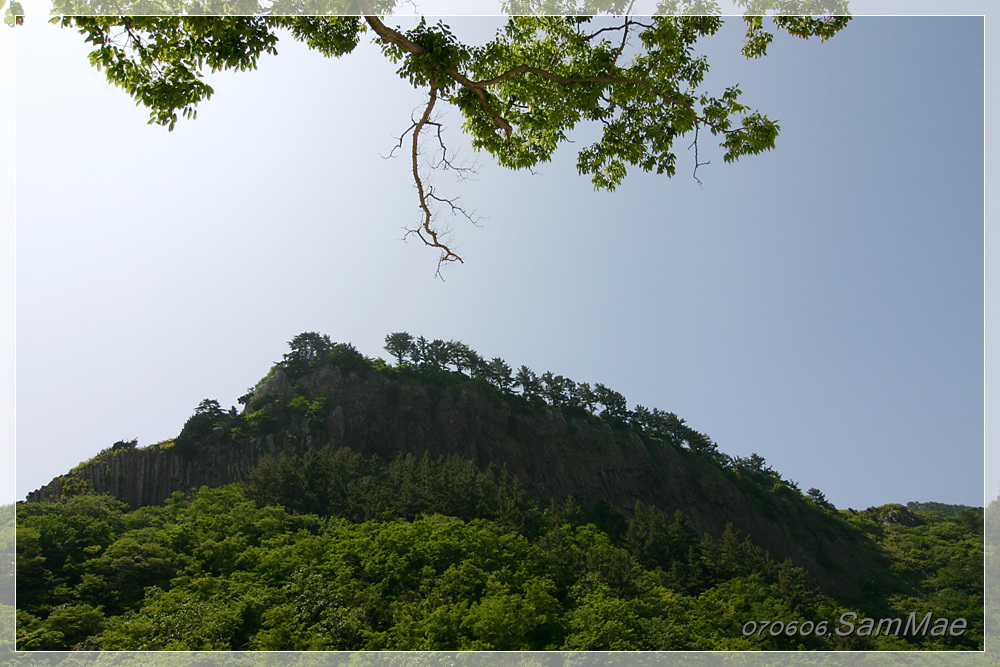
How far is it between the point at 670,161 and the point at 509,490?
17341 mm

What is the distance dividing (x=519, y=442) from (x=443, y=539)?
71.6 ft

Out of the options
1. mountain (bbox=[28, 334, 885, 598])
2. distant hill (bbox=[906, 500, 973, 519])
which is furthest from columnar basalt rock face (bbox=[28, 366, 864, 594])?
distant hill (bbox=[906, 500, 973, 519])

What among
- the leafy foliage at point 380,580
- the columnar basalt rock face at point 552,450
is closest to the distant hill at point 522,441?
the columnar basalt rock face at point 552,450

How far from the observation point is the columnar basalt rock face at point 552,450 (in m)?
33.2

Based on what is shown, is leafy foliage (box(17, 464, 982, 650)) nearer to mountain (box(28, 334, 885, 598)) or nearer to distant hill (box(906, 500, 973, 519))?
mountain (box(28, 334, 885, 598))

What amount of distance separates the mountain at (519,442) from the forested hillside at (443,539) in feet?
0.49

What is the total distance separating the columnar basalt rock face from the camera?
3322 centimetres

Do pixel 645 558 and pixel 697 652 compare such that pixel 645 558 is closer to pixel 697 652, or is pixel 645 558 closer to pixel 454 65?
pixel 697 652

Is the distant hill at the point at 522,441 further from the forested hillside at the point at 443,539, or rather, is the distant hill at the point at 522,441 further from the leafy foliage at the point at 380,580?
the leafy foliage at the point at 380,580

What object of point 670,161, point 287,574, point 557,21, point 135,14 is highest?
point 557,21

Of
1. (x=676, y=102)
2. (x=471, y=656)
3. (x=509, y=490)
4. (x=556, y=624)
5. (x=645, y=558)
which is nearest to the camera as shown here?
(x=676, y=102)

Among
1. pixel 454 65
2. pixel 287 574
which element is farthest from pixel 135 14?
pixel 287 574

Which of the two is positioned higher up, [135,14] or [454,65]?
[135,14]

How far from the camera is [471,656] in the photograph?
9.93 m
